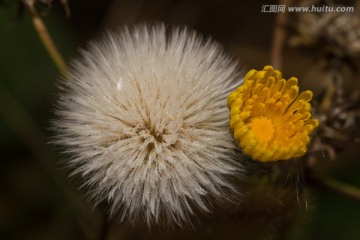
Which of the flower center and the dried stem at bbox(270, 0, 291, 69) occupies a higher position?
the dried stem at bbox(270, 0, 291, 69)

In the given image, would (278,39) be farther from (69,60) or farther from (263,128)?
(69,60)

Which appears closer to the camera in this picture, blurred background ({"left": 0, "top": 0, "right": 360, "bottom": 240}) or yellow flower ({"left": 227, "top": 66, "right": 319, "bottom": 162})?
yellow flower ({"left": 227, "top": 66, "right": 319, "bottom": 162})

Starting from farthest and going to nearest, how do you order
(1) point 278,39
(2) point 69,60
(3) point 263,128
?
1. (2) point 69,60
2. (1) point 278,39
3. (3) point 263,128

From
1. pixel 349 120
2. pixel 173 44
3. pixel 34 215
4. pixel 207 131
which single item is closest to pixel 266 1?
pixel 349 120

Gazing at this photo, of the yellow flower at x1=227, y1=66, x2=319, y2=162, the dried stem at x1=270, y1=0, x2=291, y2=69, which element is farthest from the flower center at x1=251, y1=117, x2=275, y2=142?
the dried stem at x1=270, y1=0, x2=291, y2=69

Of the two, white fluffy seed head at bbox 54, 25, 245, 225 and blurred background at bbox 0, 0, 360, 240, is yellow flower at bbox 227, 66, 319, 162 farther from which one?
blurred background at bbox 0, 0, 360, 240

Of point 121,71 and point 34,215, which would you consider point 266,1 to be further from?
point 34,215

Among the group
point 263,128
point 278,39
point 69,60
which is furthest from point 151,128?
point 69,60

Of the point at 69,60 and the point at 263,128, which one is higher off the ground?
the point at 69,60
